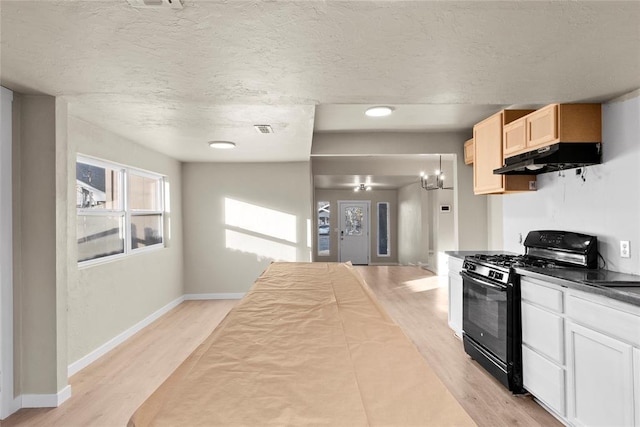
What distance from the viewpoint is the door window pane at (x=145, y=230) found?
424cm

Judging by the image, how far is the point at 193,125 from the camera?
3.33 metres

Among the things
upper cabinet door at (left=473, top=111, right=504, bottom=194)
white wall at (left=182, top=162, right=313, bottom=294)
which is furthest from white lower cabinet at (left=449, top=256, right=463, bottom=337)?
white wall at (left=182, top=162, right=313, bottom=294)

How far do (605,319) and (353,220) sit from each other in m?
9.85

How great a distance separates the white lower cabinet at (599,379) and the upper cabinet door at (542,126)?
1351 mm

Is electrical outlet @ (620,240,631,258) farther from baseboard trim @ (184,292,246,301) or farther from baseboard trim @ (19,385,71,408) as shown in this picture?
baseboard trim @ (184,292,246,301)

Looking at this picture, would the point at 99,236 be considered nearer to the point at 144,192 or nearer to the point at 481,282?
the point at 144,192

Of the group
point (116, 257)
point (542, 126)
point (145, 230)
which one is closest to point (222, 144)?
point (145, 230)

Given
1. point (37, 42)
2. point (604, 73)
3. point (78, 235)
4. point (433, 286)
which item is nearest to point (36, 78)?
point (37, 42)

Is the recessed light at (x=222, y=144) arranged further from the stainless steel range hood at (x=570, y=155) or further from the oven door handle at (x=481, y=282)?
the stainless steel range hood at (x=570, y=155)

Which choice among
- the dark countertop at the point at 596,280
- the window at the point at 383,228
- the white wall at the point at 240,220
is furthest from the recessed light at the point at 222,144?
the window at the point at 383,228

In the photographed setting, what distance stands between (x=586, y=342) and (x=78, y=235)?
3.83 metres

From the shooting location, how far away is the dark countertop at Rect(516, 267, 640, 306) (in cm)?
175

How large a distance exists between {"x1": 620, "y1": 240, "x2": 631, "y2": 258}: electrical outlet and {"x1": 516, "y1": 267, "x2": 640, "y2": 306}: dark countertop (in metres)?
0.13

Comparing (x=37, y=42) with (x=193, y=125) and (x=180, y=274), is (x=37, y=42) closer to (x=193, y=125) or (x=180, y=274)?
(x=193, y=125)
